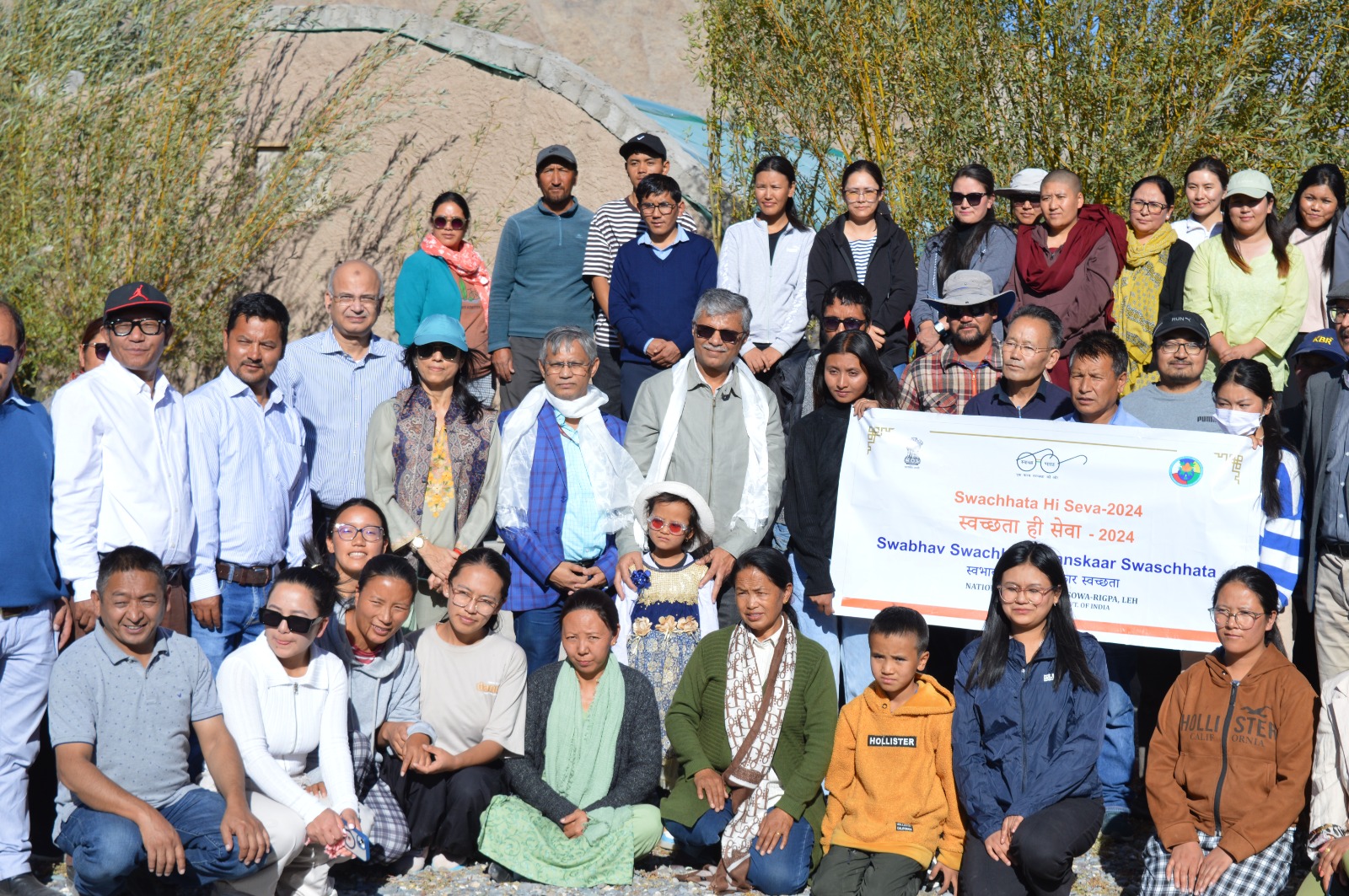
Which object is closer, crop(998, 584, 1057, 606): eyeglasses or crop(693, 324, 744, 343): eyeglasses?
crop(998, 584, 1057, 606): eyeglasses

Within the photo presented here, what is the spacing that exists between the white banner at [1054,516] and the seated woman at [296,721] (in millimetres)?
2201

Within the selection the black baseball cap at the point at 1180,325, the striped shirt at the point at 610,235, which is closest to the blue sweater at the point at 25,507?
the striped shirt at the point at 610,235

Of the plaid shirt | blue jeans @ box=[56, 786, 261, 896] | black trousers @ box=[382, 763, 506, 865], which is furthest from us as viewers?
the plaid shirt

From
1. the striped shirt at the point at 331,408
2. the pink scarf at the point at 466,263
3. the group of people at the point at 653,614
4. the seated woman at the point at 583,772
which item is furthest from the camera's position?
the pink scarf at the point at 466,263

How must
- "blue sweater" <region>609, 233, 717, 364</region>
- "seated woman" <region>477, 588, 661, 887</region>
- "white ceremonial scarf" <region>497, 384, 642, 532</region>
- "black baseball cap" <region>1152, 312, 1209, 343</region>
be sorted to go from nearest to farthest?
"seated woman" <region>477, 588, 661, 887</region> < "black baseball cap" <region>1152, 312, 1209, 343</region> < "white ceremonial scarf" <region>497, 384, 642, 532</region> < "blue sweater" <region>609, 233, 717, 364</region>

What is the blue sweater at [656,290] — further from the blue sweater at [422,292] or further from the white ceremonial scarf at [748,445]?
the blue sweater at [422,292]

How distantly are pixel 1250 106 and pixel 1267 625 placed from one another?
15.0 feet

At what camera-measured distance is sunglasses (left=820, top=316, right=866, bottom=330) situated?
6.47 metres

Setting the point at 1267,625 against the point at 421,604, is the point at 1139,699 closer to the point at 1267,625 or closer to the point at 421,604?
the point at 1267,625

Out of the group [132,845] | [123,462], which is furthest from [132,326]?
[132,845]

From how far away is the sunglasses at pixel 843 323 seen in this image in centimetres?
647

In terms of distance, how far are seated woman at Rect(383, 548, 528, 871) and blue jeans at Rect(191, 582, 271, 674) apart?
656 millimetres

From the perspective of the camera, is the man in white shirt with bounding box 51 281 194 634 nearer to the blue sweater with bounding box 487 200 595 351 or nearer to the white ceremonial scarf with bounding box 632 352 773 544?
the white ceremonial scarf with bounding box 632 352 773 544

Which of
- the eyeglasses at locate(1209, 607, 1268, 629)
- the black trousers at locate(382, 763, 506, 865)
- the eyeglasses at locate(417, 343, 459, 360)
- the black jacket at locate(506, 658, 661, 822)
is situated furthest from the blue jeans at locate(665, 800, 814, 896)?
the eyeglasses at locate(417, 343, 459, 360)
